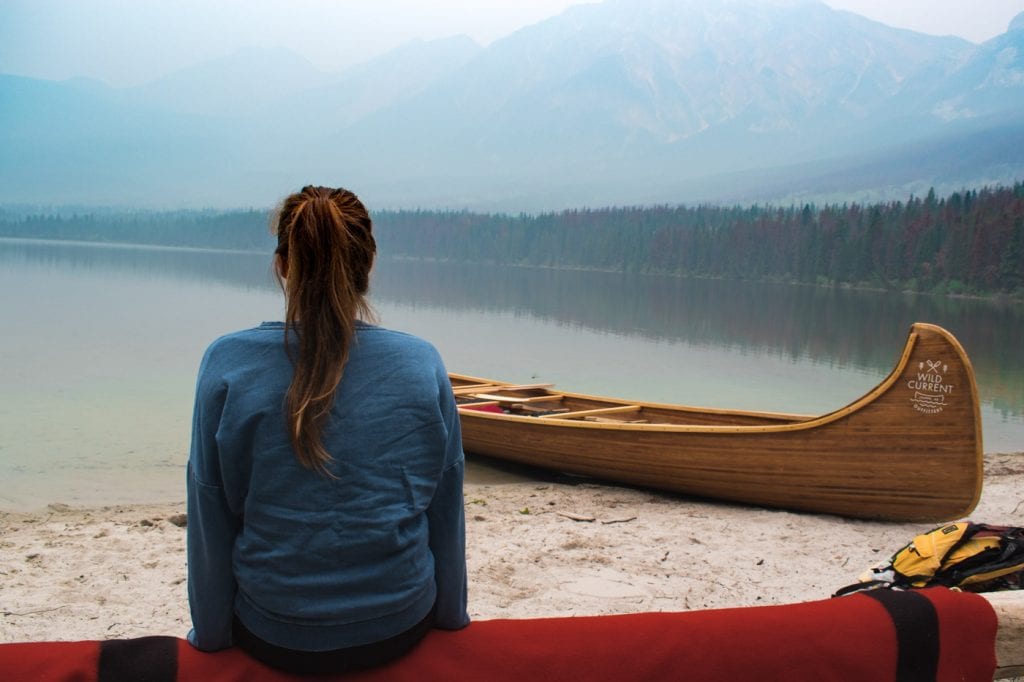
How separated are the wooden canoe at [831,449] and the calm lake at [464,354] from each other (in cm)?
193

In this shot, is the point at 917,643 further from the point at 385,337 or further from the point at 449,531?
the point at 385,337

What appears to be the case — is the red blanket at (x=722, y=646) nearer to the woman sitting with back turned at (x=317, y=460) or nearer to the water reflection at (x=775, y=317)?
the woman sitting with back turned at (x=317, y=460)

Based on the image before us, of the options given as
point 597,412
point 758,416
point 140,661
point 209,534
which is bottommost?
point 597,412

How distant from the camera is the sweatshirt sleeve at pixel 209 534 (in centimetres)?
202

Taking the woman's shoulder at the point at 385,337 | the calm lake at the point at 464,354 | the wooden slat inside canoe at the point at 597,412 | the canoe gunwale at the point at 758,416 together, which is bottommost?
the calm lake at the point at 464,354

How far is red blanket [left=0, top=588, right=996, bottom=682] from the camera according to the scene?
2289 millimetres

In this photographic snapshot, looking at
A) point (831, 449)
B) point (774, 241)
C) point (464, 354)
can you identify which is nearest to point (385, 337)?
point (831, 449)

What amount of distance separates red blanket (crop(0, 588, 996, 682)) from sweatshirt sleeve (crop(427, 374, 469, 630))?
7 cm

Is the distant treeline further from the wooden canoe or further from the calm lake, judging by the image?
the wooden canoe

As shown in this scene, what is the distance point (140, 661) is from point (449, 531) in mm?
834

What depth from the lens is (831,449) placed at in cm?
679

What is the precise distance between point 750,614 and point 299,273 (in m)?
1.58

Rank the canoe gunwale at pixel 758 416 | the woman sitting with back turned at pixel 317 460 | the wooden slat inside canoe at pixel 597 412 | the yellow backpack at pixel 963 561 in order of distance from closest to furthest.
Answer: the woman sitting with back turned at pixel 317 460 < the yellow backpack at pixel 963 561 < the canoe gunwale at pixel 758 416 < the wooden slat inside canoe at pixel 597 412


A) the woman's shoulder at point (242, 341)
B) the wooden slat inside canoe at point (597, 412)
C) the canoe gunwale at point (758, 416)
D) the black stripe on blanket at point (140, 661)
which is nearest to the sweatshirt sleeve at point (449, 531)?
the woman's shoulder at point (242, 341)
